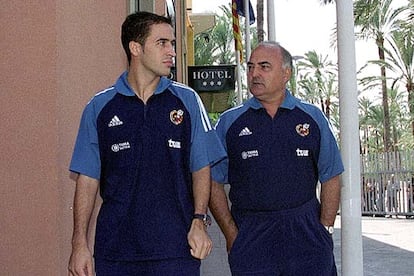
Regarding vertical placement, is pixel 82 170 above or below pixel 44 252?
above

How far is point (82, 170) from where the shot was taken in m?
4.15

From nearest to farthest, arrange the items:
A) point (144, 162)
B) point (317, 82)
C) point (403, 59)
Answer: point (144, 162) → point (403, 59) → point (317, 82)

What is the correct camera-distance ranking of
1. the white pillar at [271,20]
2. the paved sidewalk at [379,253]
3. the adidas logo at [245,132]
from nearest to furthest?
the adidas logo at [245,132] < the paved sidewalk at [379,253] < the white pillar at [271,20]

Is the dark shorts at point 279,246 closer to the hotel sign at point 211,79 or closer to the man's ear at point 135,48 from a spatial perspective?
the man's ear at point 135,48

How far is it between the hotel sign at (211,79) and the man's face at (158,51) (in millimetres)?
15508

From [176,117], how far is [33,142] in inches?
57.2

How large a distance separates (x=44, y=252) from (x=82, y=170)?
4.17 feet

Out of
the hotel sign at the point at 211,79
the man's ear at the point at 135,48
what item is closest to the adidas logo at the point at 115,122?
the man's ear at the point at 135,48

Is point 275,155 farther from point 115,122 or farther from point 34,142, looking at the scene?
point 34,142

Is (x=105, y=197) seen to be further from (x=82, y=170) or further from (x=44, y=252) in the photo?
(x=44, y=252)

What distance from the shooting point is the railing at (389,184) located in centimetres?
2661

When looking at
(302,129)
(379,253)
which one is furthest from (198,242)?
(379,253)

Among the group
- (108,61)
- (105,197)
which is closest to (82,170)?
(105,197)

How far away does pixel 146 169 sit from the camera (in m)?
4.06
